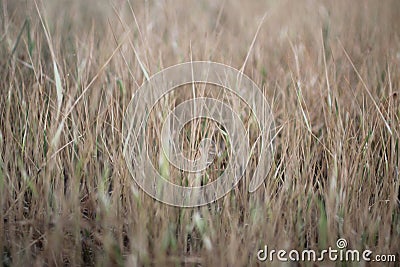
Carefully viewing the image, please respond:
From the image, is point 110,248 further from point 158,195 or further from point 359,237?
point 359,237

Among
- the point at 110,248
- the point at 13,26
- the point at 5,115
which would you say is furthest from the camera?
the point at 13,26

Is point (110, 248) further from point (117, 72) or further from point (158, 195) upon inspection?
point (117, 72)

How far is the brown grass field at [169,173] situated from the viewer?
109 centimetres

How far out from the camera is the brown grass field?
3.57 ft

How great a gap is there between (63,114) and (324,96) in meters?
0.68

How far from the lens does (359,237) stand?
1.12m

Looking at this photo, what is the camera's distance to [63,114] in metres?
1.26

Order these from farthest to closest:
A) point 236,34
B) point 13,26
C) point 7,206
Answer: point 236,34
point 13,26
point 7,206

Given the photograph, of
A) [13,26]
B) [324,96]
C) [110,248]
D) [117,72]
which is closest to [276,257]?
[110,248]

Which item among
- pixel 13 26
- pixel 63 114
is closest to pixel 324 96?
pixel 63 114

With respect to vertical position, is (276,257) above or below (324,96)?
below

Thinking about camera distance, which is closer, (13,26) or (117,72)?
(117,72)

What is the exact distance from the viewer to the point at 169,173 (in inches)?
46.1

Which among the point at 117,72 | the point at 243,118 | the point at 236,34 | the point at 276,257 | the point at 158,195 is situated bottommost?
the point at 276,257
